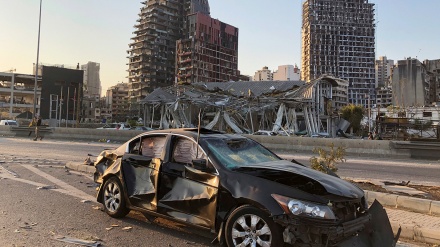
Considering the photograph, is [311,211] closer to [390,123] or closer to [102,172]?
[102,172]

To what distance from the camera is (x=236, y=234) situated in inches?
167

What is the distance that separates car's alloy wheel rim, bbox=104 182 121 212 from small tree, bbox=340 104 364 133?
88.1 m

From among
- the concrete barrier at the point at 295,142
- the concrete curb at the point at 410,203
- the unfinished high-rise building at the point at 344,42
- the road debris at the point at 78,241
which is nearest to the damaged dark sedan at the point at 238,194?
the road debris at the point at 78,241

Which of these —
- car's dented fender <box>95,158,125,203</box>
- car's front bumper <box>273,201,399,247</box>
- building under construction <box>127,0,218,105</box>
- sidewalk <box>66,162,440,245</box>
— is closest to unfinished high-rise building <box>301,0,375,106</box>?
building under construction <box>127,0,218,105</box>

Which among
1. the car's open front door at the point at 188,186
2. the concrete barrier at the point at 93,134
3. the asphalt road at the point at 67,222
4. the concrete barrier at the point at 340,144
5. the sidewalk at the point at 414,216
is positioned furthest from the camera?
the concrete barrier at the point at 93,134

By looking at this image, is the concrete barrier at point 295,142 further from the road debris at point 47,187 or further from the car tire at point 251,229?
the car tire at point 251,229

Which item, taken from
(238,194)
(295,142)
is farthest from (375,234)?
(295,142)

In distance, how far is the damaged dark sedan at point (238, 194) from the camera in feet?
12.9

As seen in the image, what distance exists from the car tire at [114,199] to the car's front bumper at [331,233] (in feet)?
9.58

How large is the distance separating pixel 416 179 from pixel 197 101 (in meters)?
34.0

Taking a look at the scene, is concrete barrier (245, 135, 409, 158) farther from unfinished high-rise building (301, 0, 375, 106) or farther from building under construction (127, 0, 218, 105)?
unfinished high-rise building (301, 0, 375, 106)

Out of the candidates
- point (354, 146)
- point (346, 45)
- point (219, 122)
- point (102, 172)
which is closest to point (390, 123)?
point (354, 146)

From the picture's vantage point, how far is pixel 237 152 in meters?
5.26

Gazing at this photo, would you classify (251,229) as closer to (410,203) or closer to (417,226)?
(417,226)
